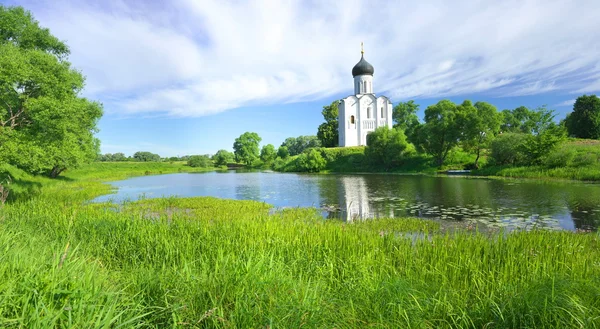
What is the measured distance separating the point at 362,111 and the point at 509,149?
4060 centimetres

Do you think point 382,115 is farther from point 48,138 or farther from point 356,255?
point 356,255

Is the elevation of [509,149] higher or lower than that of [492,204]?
higher

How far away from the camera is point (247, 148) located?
337 ft

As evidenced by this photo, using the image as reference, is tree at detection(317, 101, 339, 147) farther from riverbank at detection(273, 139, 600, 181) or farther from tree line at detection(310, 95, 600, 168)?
tree line at detection(310, 95, 600, 168)

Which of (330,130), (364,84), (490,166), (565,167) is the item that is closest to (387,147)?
(490,166)

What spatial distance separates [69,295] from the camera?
9.39 ft

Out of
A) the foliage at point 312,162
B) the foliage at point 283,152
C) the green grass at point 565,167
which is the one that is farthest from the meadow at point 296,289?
the foliage at point 283,152

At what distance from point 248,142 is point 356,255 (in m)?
99.8

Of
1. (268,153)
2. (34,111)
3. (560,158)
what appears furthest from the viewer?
(268,153)

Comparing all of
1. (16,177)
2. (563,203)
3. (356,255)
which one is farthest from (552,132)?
(16,177)

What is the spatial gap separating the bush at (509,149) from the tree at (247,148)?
243 ft

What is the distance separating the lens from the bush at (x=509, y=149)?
3338cm

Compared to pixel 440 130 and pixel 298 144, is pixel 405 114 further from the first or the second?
pixel 298 144

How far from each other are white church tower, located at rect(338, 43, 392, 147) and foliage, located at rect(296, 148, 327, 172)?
12838 millimetres
